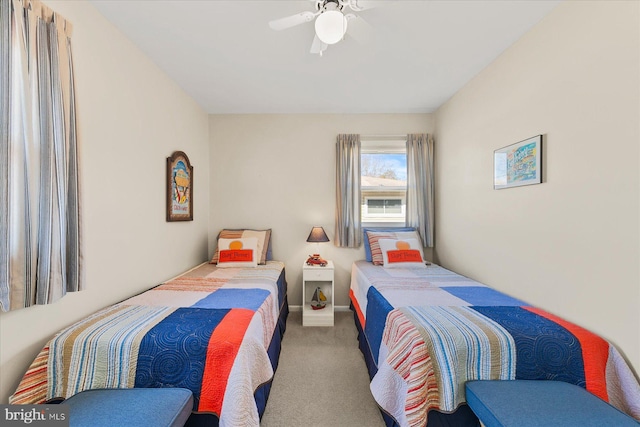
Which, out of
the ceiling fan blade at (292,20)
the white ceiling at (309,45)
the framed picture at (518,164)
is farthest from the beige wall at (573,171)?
the ceiling fan blade at (292,20)

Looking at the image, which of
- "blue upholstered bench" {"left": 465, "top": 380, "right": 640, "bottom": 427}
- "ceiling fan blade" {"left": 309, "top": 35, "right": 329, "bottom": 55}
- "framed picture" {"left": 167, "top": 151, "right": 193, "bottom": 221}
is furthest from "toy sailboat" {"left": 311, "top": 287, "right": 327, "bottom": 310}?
"ceiling fan blade" {"left": 309, "top": 35, "right": 329, "bottom": 55}

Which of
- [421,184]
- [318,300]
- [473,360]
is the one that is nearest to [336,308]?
[318,300]

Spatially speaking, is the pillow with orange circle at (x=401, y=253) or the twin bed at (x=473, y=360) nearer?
the twin bed at (x=473, y=360)

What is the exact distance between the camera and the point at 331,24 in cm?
148

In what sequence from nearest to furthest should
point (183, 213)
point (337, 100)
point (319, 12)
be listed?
point (319, 12) → point (183, 213) → point (337, 100)

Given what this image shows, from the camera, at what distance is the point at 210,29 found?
1.88 meters

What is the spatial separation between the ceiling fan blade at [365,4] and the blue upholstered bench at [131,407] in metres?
2.22

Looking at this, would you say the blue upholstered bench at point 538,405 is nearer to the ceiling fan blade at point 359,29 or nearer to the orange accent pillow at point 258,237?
the ceiling fan blade at point 359,29

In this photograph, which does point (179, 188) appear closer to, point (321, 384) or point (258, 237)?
point (258, 237)

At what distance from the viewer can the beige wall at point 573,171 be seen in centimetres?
132

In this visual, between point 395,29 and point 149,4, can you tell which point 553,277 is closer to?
point 395,29

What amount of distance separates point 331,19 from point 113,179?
1.76 m

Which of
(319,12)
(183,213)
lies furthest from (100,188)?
(319,12)

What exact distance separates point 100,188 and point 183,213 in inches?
42.3
